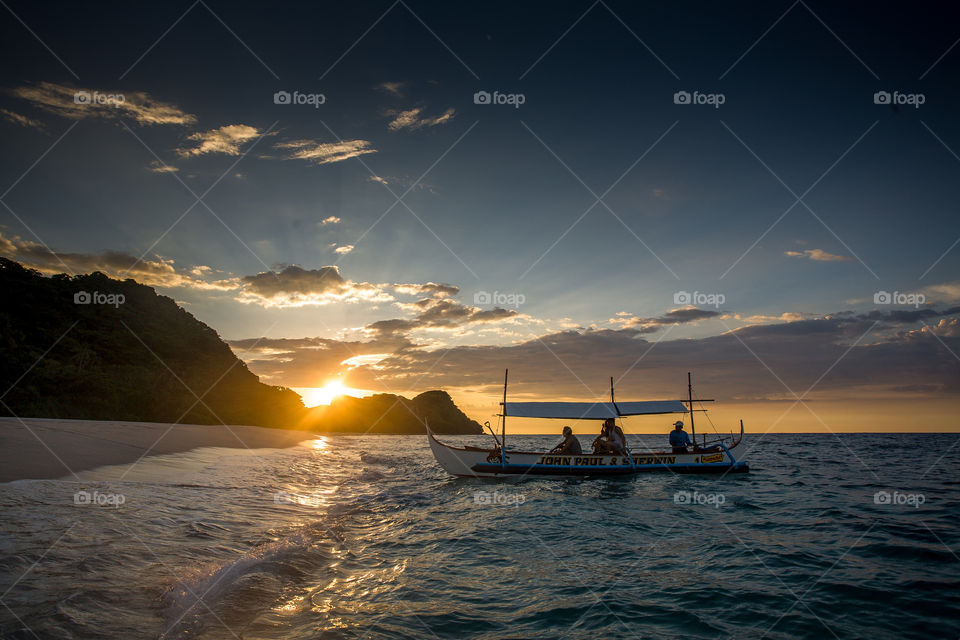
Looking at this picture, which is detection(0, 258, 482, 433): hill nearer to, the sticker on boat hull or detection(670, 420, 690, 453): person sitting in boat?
the sticker on boat hull

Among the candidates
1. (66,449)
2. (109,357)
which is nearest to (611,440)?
(66,449)

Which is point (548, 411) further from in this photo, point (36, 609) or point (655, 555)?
point (36, 609)

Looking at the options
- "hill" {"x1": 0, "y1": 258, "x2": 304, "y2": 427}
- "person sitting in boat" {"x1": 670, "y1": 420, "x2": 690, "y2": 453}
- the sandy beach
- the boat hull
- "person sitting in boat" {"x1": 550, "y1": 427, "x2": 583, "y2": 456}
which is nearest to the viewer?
the sandy beach

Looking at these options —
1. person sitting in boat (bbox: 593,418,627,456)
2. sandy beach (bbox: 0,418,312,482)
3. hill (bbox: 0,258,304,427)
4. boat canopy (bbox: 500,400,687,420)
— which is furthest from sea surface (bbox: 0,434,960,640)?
hill (bbox: 0,258,304,427)

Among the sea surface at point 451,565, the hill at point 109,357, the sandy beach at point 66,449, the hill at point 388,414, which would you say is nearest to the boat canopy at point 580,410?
the sea surface at point 451,565

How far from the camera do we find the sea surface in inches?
265

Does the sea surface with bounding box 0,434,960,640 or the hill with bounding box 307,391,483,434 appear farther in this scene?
the hill with bounding box 307,391,483,434

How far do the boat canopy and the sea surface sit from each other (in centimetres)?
780

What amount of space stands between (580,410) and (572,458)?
2885 millimetres

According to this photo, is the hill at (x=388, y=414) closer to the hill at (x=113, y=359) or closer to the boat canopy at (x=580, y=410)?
the hill at (x=113, y=359)

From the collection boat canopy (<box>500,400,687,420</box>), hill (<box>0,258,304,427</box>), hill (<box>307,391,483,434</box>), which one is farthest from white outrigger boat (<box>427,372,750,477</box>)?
hill (<box>307,391,483,434</box>)

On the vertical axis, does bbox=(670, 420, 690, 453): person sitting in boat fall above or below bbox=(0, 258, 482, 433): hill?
below

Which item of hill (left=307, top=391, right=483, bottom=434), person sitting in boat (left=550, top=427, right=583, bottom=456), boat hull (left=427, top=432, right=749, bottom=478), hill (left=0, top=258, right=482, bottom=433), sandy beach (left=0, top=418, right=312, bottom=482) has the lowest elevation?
hill (left=307, top=391, right=483, bottom=434)

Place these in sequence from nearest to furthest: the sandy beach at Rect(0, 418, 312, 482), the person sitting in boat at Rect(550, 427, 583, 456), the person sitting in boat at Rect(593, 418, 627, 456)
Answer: the sandy beach at Rect(0, 418, 312, 482) < the person sitting in boat at Rect(550, 427, 583, 456) < the person sitting in boat at Rect(593, 418, 627, 456)
